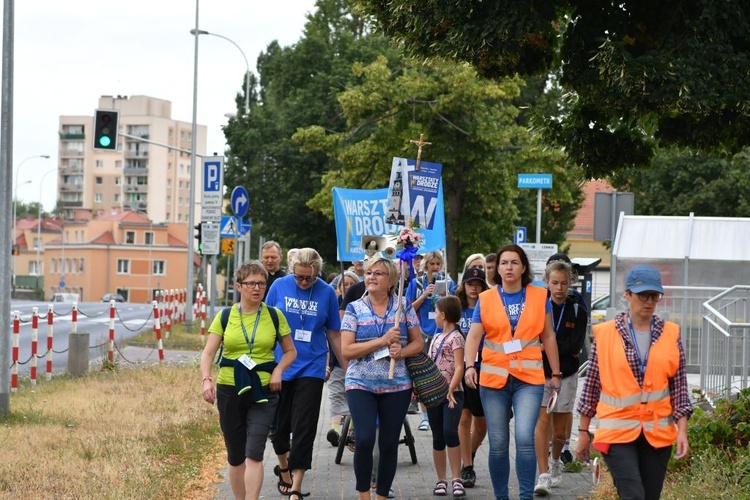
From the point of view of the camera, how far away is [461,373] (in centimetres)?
929

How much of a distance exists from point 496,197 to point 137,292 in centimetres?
10354

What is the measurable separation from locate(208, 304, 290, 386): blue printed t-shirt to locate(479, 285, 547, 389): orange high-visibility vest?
1477mm

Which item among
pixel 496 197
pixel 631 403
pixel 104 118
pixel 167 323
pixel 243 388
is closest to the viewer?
pixel 631 403

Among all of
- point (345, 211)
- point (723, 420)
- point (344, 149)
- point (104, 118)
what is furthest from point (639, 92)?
point (344, 149)

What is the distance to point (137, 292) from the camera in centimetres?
13188

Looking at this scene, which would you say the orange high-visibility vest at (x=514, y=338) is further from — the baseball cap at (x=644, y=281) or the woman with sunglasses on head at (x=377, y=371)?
the baseball cap at (x=644, y=281)

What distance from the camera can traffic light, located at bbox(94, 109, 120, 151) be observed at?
25594mm

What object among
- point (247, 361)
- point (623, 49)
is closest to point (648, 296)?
point (623, 49)

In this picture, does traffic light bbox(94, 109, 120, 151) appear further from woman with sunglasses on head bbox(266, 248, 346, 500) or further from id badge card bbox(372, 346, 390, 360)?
id badge card bbox(372, 346, 390, 360)

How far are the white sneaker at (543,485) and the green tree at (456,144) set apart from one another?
2289cm

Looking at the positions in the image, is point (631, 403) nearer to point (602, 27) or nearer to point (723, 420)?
point (723, 420)

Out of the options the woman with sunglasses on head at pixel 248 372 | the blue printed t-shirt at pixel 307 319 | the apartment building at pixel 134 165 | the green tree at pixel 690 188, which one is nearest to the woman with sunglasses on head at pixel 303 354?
the blue printed t-shirt at pixel 307 319

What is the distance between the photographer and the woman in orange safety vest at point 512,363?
815 cm

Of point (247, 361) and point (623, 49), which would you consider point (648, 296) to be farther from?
point (247, 361)
